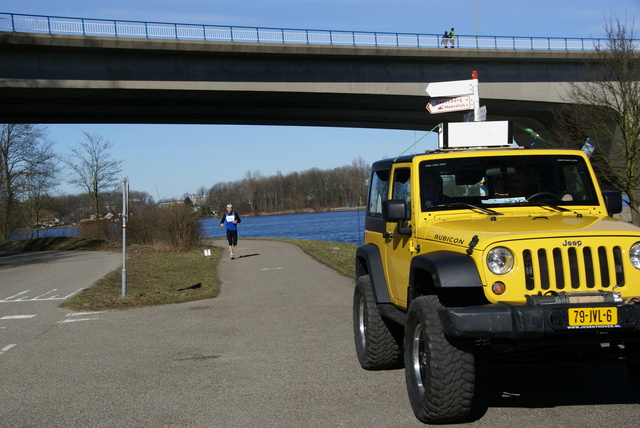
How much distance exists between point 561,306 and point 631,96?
20910 millimetres

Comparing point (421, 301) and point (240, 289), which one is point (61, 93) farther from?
point (421, 301)

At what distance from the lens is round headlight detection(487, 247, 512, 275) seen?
4.67 m

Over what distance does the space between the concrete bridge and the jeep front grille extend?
81.1 ft

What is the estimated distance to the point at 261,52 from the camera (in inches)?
1121

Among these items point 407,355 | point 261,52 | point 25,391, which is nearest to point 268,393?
point 407,355

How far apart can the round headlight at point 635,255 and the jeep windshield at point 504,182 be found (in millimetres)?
1219

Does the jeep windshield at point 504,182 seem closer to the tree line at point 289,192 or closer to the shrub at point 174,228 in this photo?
the shrub at point 174,228

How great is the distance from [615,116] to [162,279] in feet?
54.1

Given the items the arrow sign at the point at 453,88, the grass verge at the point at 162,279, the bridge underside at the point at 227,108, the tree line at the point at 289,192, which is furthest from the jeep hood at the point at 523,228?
the tree line at the point at 289,192

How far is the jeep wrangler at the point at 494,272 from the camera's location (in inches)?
175

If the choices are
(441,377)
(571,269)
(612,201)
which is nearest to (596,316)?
(571,269)

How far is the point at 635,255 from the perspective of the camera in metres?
4.74

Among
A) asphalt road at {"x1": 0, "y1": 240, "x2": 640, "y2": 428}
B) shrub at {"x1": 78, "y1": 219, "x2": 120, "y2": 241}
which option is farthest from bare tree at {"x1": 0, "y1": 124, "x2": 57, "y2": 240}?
asphalt road at {"x1": 0, "y1": 240, "x2": 640, "y2": 428}

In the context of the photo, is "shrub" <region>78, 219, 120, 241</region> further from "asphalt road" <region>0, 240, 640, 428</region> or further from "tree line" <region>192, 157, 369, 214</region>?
"tree line" <region>192, 157, 369, 214</region>
